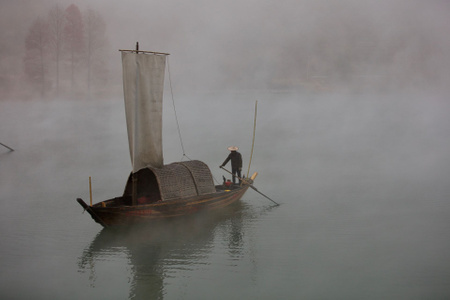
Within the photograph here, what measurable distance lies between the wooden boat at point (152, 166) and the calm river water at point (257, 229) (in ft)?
1.54

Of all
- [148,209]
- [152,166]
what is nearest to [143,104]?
[152,166]

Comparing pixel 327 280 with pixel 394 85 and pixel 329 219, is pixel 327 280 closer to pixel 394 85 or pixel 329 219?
pixel 329 219

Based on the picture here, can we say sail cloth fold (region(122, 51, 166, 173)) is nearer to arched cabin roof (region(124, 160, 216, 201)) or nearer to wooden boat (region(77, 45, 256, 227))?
wooden boat (region(77, 45, 256, 227))

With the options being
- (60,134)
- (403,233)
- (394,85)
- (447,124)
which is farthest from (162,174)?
(394,85)

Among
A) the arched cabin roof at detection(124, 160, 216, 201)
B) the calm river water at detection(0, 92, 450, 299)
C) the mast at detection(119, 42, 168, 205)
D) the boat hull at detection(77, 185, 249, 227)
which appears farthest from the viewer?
the mast at detection(119, 42, 168, 205)

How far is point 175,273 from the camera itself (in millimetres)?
7531

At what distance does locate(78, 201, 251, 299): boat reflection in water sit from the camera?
24.4 feet

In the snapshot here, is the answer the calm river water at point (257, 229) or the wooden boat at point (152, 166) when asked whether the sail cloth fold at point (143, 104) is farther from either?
the calm river water at point (257, 229)

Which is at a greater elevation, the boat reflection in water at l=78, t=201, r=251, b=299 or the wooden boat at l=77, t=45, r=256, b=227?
the wooden boat at l=77, t=45, r=256, b=227

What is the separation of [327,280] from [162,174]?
3855 mm

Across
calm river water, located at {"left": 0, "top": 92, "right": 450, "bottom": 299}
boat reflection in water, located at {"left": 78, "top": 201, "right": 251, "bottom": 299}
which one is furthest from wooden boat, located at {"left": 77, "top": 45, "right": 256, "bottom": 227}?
calm river water, located at {"left": 0, "top": 92, "right": 450, "bottom": 299}

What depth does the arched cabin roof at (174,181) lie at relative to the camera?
9.45m

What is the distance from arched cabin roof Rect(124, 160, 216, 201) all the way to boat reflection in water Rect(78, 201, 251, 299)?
558mm

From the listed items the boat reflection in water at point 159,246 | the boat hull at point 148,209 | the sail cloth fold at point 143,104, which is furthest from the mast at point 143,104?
the boat reflection in water at point 159,246
